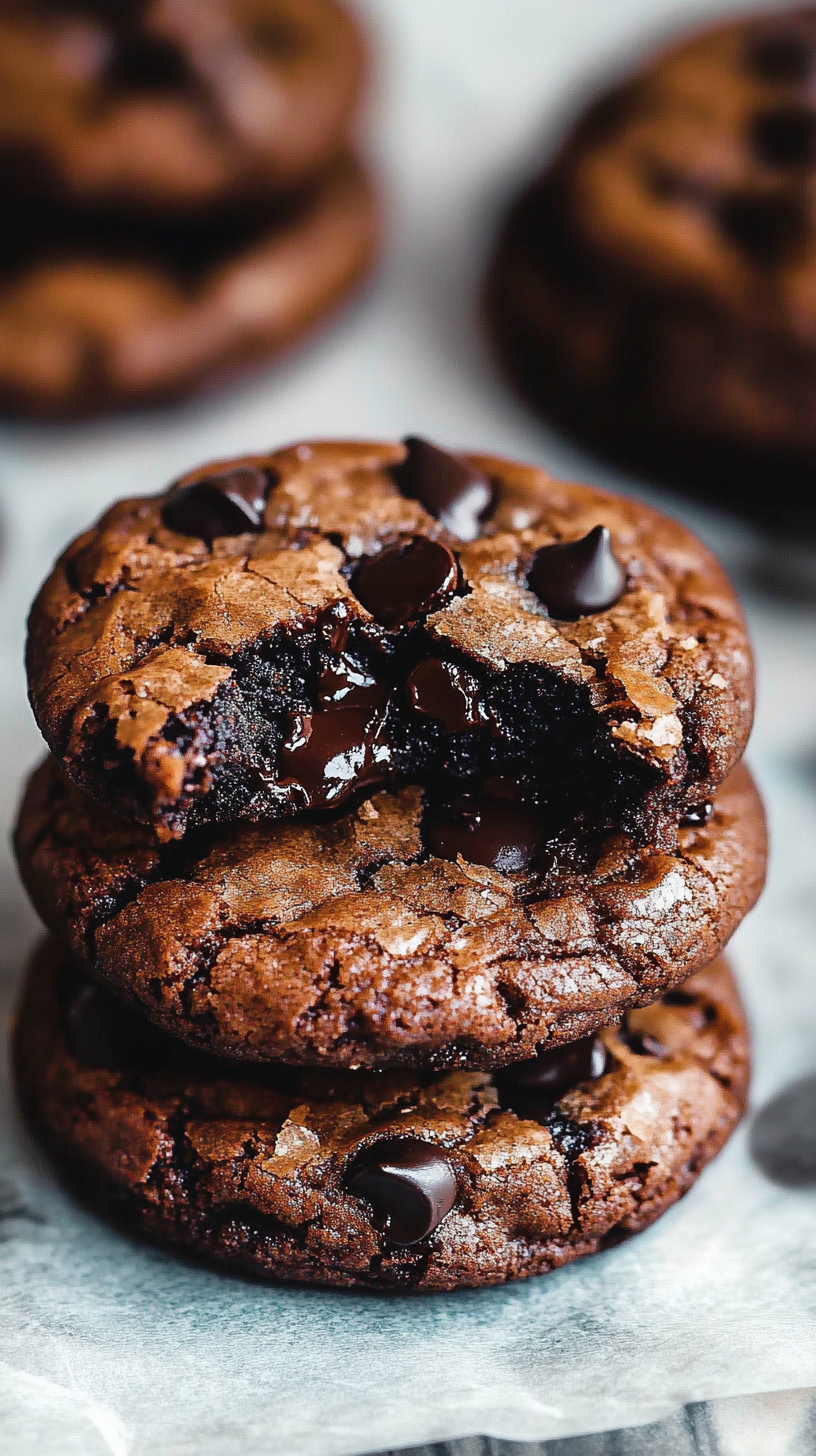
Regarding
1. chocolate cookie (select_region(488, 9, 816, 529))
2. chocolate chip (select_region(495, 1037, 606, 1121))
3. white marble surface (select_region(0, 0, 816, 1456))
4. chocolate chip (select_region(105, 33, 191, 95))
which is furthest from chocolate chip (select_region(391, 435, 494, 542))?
chocolate chip (select_region(105, 33, 191, 95))

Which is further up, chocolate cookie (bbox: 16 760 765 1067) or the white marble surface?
chocolate cookie (bbox: 16 760 765 1067)

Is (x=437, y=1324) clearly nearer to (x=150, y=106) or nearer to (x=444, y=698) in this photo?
(x=444, y=698)

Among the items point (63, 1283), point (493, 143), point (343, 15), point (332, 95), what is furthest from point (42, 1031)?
point (493, 143)

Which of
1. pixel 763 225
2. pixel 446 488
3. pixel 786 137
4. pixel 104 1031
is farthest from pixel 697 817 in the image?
pixel 786 137

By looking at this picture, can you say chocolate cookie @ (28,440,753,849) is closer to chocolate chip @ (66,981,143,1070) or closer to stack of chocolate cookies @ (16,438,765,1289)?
stack of chocolate cookies @ (16,438,765,1289)

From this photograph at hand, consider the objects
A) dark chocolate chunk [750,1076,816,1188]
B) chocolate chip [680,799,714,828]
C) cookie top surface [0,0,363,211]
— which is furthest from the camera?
cookie top surface [0,0,363,211]

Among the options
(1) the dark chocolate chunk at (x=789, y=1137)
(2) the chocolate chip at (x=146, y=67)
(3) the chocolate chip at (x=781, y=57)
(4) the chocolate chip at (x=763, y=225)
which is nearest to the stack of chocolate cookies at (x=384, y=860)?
(1) the dark chocolate chunk at (x=789, y=1137)

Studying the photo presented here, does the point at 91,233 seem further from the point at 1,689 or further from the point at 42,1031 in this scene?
the point at 42,1031
